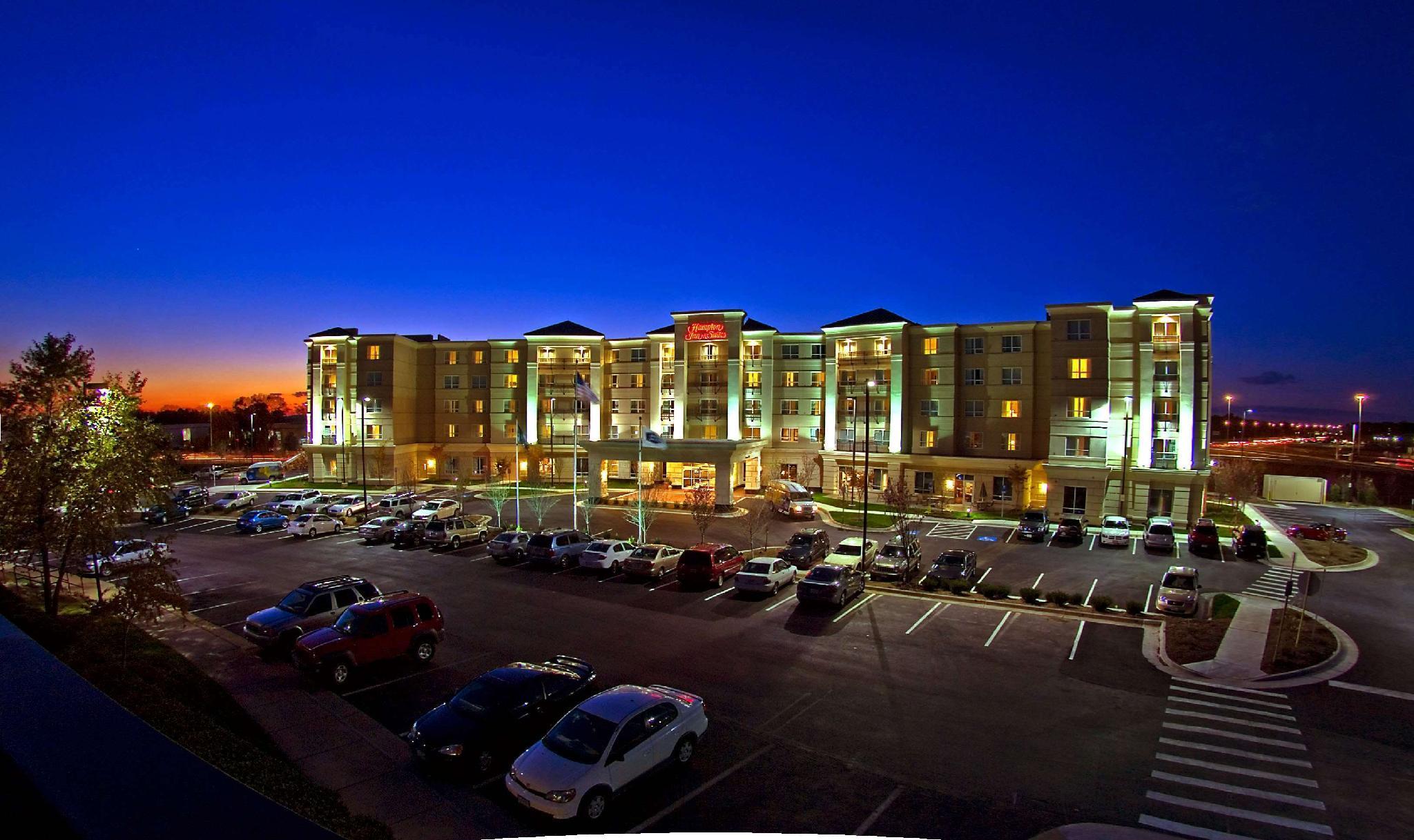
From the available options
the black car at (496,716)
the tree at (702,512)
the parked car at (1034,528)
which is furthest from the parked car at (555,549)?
the parked car at (1034,528)

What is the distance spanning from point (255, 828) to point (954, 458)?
5266 centimetres

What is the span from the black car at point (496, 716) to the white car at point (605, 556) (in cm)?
1416

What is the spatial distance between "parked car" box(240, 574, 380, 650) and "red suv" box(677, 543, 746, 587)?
1092 cm

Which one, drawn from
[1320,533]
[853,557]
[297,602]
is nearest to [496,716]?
[297,602]

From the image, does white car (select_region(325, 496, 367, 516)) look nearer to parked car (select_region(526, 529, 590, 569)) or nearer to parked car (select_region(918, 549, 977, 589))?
parked car (select_region(526, 529, 590, 569))

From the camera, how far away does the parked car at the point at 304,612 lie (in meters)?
18.0

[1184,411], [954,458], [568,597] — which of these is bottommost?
[568,597]

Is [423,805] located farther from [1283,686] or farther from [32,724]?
[1283,686]

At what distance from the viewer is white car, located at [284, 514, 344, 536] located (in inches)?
1479

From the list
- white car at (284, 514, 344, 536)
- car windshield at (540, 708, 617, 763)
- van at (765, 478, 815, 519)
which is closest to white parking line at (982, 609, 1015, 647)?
car windshield at (540, 708, 617, 763)

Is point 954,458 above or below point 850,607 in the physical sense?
above

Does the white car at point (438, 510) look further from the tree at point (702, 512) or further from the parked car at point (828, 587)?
the parked car at point (828, 587)

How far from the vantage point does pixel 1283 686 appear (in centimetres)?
1714

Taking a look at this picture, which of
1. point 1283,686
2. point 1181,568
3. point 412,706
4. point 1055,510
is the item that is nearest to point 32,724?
point 412,706
